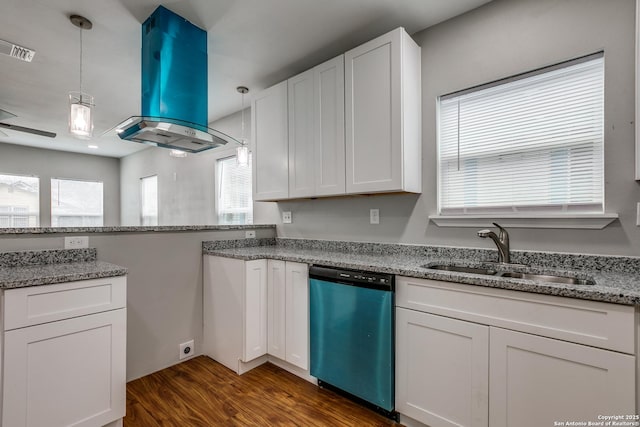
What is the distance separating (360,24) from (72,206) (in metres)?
6.90

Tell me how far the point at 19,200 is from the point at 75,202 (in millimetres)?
868

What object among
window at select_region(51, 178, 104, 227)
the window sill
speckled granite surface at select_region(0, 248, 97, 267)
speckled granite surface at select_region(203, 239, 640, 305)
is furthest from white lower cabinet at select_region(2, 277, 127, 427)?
window at select_region(51, 178, 104, 227)

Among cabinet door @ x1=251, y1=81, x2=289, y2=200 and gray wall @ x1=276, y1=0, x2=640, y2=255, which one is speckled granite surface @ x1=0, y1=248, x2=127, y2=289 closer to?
cabinet door @ x1=251, y1=81, x2=289, y2=200

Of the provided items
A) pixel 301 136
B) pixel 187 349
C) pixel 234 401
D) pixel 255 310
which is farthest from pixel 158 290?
pixel 301 136

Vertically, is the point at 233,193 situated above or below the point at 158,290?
above

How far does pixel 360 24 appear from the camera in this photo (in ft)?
7.28

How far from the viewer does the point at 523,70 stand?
189 centimetres

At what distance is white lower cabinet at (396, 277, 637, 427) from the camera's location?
1.18 meters

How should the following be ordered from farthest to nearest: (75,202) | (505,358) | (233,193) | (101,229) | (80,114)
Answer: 1. (75,202)
2. (233,193)
3. (101,229)
4. (80,114)
5. (505,358)

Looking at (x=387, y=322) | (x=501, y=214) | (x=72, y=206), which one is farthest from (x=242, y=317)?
(x=72, y=206)

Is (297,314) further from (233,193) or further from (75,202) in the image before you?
(75,202)

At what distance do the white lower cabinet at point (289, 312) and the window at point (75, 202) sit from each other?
18.7 ft

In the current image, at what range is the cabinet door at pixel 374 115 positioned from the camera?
207 cm

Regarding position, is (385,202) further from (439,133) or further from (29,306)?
(29,306)
